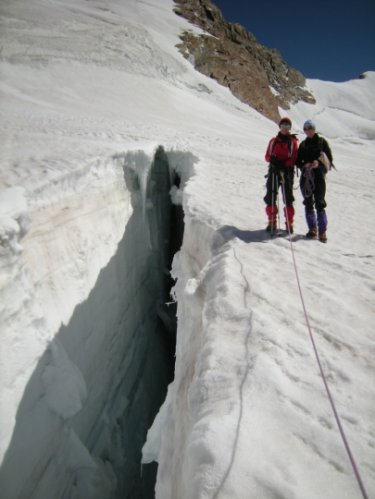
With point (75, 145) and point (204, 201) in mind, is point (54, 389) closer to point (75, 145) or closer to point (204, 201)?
point (204, 201)

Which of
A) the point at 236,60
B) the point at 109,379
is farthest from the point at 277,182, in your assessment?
the point at 236,60

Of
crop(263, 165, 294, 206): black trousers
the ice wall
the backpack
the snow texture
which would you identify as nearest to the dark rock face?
the snow texture

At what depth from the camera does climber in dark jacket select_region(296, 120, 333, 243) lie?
331cm

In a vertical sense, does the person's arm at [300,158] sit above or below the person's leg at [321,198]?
above

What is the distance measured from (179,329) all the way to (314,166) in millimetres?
A: 2147

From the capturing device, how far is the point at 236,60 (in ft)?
107

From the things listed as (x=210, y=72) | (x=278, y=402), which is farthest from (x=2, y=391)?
(x=210, y=72)

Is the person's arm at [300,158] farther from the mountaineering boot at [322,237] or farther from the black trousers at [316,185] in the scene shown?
the mountaineering boot at [322,237]

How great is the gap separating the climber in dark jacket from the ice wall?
279 centimetres

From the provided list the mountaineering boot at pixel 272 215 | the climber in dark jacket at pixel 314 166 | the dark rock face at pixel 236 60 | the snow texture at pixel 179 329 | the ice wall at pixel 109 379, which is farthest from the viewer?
the dark rock face at pixel 236 60

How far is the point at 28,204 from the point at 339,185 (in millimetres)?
7482

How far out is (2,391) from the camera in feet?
8.40

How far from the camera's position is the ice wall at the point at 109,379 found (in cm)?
300

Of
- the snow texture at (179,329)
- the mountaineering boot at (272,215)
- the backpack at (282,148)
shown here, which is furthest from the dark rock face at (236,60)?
the mountaineering boot at (272,215)
